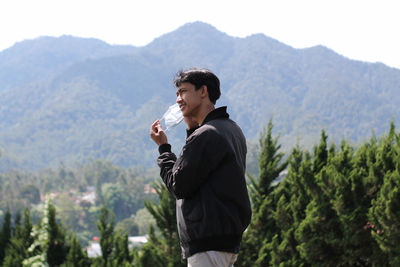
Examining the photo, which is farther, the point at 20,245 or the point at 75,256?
the point at 20,245

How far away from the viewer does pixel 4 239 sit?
1276 centimetres

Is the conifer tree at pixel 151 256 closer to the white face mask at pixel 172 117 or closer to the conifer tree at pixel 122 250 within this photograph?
the conifer tree at pixel 122 250

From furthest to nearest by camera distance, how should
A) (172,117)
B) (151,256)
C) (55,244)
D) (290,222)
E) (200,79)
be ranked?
1. (55,244)
2. (151,256)
3. (290,222)
4. (172,117)
5. (200,79)

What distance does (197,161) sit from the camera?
2611mm

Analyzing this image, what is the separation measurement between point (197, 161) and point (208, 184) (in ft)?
0.50

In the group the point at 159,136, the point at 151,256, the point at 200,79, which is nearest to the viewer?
the point at 200,79

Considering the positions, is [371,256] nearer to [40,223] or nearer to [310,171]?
[310,171]

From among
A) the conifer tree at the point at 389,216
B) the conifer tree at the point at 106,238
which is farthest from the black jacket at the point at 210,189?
the conifer tree at the point at 106,238

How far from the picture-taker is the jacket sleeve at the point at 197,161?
2619mm

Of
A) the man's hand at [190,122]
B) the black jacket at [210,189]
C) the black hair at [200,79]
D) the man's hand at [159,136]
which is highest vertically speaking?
the black hair at [200,79]

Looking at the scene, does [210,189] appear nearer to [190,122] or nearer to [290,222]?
[190,122]

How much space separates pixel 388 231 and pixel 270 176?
135 inches

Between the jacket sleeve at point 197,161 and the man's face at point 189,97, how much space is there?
11.0 inches

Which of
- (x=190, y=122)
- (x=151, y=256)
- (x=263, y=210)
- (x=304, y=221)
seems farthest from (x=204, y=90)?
(x=151, y=256)
